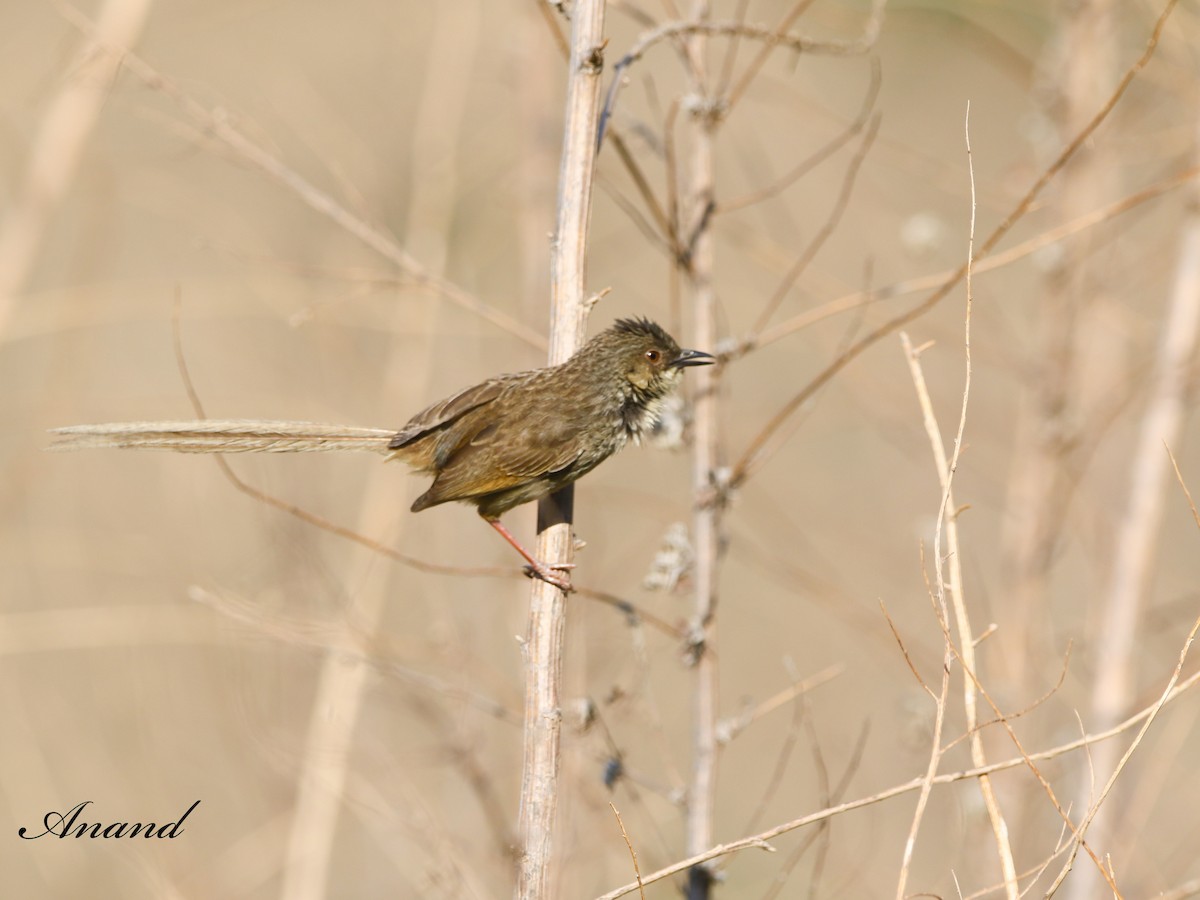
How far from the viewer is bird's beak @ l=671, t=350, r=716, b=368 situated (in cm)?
358

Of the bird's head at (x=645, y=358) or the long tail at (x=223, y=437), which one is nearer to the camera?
the long tail at (x=223, y=437)

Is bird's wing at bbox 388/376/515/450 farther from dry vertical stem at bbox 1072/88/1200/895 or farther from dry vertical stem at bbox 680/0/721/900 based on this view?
dry vertical stem at bbox 1072/88/1200/895

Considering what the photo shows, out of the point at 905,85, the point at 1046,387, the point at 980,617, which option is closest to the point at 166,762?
the point at 980,617

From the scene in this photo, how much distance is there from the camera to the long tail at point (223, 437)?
10.3 ft

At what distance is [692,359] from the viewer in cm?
372

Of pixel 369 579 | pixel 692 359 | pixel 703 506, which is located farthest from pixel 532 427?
pixel 369 579

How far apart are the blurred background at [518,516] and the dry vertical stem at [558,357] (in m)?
0.24

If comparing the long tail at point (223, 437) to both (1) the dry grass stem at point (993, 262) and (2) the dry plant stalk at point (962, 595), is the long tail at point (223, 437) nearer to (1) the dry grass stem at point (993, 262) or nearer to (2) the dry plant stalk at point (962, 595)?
(1) the dry grass stem at point (993, 262)

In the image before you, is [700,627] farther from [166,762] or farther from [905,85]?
[905,85]

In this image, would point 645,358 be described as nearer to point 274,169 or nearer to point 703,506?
point 703,506

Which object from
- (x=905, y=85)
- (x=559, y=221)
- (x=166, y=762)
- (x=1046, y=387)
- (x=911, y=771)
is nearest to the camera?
(x=559, y=221)

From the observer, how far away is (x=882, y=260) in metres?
9.53

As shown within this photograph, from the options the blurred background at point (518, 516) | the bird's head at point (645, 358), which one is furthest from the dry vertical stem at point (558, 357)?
the bird's head at point (645, 358)

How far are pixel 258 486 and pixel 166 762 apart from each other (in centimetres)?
297
